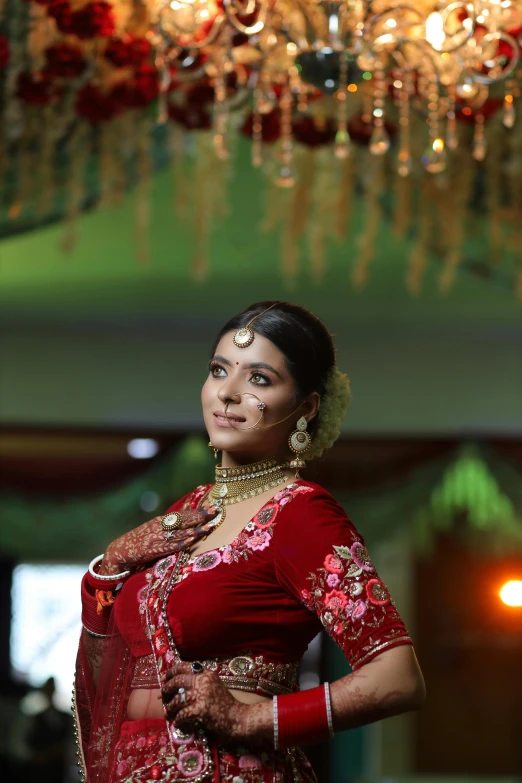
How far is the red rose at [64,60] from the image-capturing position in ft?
12.9

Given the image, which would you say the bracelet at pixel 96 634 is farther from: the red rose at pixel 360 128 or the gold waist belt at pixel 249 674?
the red rose at pixel 360 128

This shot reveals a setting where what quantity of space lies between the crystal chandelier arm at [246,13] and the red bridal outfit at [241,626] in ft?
6.36

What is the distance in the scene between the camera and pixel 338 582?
1774 mm

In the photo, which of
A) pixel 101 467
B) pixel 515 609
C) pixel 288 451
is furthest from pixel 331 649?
pixel 288 451

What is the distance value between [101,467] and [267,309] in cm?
544

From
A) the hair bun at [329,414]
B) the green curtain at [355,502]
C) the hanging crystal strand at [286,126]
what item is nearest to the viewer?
the hair bun at [329,414]

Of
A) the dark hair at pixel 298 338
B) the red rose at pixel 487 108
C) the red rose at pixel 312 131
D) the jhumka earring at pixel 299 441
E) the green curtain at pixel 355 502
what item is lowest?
the green curtain at pixel 355 502

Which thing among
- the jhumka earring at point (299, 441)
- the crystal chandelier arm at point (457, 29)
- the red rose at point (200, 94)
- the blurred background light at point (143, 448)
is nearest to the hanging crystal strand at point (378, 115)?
the crystal chandelier arm at point (457, 29)

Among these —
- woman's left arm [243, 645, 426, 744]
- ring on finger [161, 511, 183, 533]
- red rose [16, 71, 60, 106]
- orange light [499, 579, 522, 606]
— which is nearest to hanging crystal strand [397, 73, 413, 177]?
red rose [16, 71, 60, 106]

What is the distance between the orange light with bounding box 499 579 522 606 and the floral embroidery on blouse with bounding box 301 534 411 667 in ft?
5.11

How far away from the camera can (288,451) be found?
2051mm

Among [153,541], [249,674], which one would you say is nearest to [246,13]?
[153,541]

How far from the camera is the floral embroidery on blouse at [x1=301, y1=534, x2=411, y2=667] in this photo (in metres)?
1.74

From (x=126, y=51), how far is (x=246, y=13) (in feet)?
2.08
